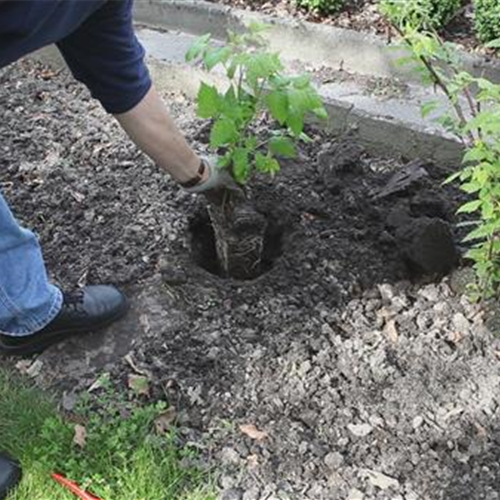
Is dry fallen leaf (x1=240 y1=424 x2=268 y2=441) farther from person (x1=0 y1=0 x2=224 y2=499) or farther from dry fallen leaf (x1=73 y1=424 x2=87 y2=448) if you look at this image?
person (x1=0 y1=0 x2=224 y2=499)

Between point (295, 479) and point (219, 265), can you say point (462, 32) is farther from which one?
point (295, 479)

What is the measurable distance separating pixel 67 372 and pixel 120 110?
2.99ft

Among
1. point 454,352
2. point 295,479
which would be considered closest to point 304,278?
point 454,352

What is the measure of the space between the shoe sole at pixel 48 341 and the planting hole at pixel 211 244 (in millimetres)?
440

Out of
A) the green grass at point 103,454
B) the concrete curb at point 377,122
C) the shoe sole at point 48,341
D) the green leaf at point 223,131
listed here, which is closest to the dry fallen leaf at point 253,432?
the green grass at point 103,454

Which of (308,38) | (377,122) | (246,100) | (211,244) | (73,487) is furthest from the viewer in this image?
(308,38)

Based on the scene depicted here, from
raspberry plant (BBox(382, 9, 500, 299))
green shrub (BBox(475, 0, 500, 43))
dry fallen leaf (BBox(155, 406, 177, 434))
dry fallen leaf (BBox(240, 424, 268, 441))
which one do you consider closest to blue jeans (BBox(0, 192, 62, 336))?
dry fallen leaf (BBox(155, 406, 177, 434))

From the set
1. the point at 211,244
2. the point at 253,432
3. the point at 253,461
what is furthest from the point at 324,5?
the point at 253,461

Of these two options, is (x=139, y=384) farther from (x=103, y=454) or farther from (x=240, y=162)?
(x=240, y=162)

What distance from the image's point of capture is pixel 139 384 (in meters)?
2.86

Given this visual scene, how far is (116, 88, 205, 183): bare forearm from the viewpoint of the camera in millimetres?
2750

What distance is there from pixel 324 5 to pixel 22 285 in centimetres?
238

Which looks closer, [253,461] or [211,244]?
[253,461]

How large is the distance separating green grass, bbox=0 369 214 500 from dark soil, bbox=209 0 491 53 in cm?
240
